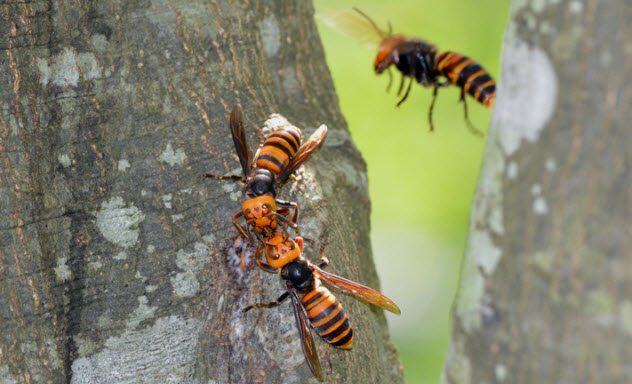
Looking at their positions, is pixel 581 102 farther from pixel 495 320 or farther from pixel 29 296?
pixel 29 296

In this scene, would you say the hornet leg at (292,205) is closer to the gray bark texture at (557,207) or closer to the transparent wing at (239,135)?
the transparent wing at (239,135)

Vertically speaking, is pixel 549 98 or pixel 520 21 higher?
pixel 520 21

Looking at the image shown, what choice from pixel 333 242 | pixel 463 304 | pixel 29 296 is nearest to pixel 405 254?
pixel 333 242

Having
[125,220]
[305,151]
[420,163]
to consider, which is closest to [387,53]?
[420,163]

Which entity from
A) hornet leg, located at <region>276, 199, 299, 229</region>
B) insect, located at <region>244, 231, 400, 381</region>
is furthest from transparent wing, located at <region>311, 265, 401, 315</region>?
hornet leg, located at <region>276, 199, 299, 229</region>

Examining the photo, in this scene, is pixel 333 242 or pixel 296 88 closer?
pixel 333 242
